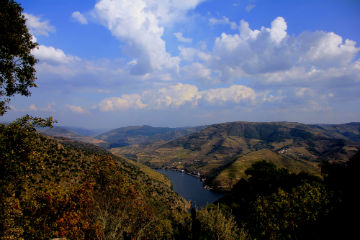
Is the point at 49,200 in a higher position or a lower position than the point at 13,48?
lower

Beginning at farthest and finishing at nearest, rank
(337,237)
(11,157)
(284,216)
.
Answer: (284,216)
(337,237)
(11,157)

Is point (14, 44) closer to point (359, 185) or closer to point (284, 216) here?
point (284, 216)

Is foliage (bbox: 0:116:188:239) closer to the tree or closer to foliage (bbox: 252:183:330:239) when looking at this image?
the tree

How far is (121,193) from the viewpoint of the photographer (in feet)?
91.2

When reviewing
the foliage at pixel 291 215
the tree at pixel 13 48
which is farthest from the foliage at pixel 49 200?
the foliage at pixel 291 215

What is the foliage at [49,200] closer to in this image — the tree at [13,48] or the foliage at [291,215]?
the tree at [13,48]

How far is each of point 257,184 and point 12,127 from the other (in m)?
95.5

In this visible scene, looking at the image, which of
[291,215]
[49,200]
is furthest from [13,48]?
[291,215]

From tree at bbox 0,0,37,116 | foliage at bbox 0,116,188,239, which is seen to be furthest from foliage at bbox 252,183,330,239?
tree at bbox 0,0,37,116

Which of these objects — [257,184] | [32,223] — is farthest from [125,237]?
[257,184]

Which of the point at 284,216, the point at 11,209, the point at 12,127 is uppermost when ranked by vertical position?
the point at 12,127

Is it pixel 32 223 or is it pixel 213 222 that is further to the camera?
pixel 213 222

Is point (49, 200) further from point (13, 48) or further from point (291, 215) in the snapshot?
point (291, 215)

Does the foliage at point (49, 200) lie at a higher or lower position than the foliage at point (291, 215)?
higher
